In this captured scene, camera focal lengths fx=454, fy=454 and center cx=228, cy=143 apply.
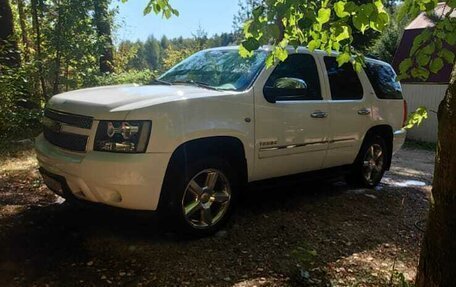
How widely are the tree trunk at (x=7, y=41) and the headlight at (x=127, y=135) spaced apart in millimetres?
6621

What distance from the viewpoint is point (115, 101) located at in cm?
389

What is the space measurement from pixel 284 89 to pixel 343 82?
134 centimetres

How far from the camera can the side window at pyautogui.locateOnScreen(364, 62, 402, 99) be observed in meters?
6.30

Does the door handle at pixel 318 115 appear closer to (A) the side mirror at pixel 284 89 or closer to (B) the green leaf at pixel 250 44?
(A) the side mirror at pixel 284 89

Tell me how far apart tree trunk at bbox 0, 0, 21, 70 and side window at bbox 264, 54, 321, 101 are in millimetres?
6578

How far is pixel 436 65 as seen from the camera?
3.14 meters

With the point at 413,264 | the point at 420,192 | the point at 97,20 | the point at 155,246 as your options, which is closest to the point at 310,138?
the point at 413,264

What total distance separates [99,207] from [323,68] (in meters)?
3.17

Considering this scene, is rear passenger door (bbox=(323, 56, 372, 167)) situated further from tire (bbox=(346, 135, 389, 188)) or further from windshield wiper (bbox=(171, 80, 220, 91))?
windshield wiper (bbox=(171, 80, 220, 91))

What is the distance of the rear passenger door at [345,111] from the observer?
557 cm

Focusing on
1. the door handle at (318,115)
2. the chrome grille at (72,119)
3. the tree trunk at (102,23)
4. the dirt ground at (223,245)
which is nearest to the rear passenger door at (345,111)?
the door handle at (318,115)

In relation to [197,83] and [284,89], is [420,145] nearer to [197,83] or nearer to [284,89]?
[284,89]

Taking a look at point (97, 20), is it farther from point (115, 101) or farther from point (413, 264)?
point (413, 264)

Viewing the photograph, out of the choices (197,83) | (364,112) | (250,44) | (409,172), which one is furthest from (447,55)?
(409,172)
